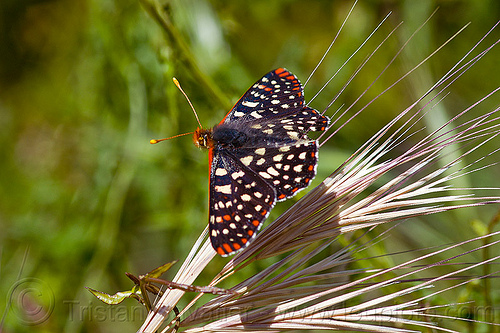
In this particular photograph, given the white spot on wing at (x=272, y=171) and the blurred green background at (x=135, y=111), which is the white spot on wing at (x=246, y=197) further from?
the blurred green background at (x=135, y=111)

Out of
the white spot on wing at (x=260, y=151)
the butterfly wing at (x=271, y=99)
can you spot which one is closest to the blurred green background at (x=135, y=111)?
the butterfly wing at (x=271, y=99)

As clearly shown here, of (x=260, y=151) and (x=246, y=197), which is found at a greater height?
(x=260, y=151)

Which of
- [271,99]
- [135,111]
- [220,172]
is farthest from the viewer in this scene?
[135,111]

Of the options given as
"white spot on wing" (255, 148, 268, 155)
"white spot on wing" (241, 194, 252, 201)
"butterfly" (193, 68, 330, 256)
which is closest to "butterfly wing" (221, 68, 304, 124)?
"butterfly" (193, 68, 330, 256)

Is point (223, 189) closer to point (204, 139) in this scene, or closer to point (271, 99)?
point (204, 139)

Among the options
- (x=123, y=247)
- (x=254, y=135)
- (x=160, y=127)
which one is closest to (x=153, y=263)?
(x=123, y=247)

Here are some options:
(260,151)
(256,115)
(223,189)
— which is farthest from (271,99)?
(223,189)

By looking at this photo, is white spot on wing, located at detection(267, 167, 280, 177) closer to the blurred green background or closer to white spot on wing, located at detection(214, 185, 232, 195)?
white spot on wing, located at detection(214, 185, 232, 195)
